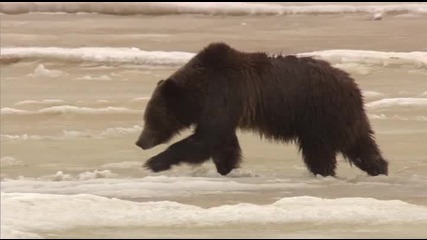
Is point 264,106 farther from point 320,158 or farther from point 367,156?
point 367,156

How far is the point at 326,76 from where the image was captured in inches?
313

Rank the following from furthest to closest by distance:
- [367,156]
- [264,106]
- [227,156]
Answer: [367,156]
[227,156]
[264,106]

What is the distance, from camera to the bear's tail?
26.8 feet

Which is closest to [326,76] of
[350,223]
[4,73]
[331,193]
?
[331,193]

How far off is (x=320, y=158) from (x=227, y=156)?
661mm

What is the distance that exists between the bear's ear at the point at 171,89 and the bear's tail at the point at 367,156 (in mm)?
1272

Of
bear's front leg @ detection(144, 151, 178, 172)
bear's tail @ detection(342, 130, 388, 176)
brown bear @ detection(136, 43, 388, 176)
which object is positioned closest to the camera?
brown bear @ detection(136, 43, 388, 176)

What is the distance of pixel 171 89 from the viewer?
26.6 feet

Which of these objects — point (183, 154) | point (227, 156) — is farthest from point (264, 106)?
point (183, 154)

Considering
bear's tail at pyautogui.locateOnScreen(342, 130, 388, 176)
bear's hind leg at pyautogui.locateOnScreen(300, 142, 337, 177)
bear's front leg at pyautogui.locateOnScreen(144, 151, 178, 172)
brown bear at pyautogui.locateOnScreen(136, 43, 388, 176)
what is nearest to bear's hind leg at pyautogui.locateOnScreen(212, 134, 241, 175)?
brown bear at pyautogui.locateOnScreen(136, 43, 388, 176)

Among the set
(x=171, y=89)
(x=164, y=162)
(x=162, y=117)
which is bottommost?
(x=164, y=162)

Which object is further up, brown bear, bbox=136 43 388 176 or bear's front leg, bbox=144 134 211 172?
brown bear, bbox=136 43 388 176

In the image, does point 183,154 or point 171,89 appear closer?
point 183,154

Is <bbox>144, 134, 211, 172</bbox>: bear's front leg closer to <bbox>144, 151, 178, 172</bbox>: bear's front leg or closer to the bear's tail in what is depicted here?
<bbox>144, 151, 178, 172</bbox>: bear's front leg
